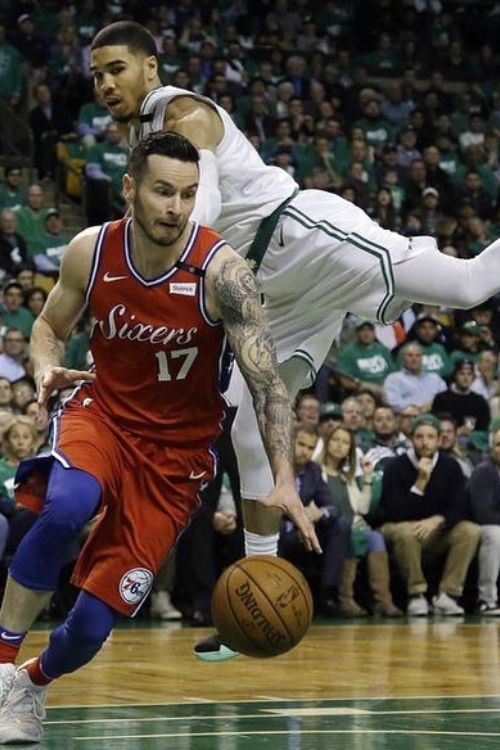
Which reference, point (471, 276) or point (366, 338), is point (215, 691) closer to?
point (471, 276)

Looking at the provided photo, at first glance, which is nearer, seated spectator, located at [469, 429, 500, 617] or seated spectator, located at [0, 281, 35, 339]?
seated spectator, located at [469, 429, 500, 617]

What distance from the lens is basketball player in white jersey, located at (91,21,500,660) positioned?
7.31 meters

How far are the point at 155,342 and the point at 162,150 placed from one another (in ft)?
2.20

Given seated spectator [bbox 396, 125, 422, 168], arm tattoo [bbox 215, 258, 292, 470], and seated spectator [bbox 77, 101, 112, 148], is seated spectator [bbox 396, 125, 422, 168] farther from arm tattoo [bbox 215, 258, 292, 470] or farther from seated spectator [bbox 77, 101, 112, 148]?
arm tattoo [bbox 215, 258, 292, 470]

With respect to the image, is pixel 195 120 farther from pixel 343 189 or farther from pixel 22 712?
pixel 343 189

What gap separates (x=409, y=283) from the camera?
7.49 m

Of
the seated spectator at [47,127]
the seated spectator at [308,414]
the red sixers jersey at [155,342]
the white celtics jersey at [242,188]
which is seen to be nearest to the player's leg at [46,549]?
the red sixers jersey at [155,342]

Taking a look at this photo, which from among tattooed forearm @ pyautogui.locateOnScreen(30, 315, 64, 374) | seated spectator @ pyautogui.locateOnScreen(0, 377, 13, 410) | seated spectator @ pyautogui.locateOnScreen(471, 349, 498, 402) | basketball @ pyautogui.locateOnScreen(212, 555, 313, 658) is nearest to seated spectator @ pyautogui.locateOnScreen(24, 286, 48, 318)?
seated spectator @ pyautogui.locateOnScreen(0, 377, 13, 410)

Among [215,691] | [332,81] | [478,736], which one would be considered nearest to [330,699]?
[215,691]

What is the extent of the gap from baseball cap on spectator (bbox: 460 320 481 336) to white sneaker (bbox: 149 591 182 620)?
5.46 metres

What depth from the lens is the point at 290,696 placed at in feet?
26.2

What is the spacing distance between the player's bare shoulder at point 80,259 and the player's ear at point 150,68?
1112 millimetres

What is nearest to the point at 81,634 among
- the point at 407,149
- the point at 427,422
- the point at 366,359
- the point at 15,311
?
the point at 427,422

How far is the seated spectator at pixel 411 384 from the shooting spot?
15102 millimetres
